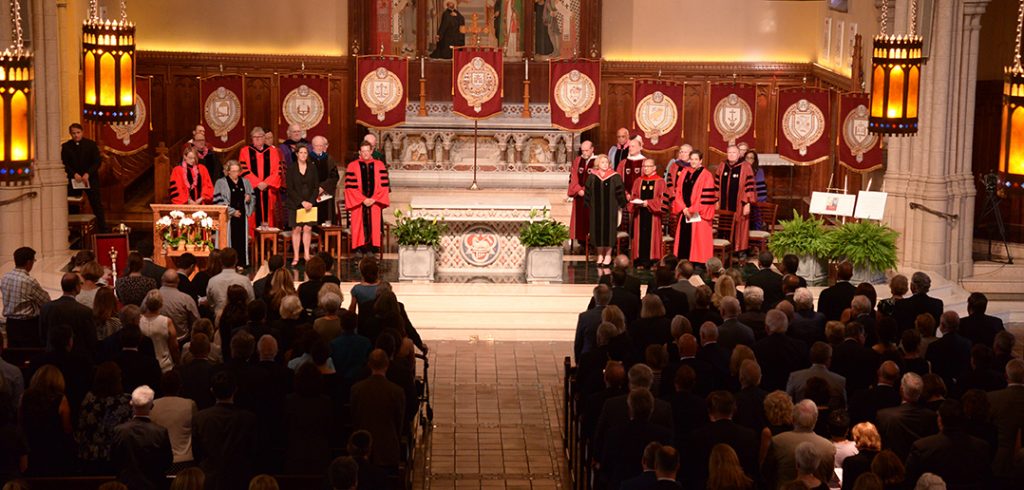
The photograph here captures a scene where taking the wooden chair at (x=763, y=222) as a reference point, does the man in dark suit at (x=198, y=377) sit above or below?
below

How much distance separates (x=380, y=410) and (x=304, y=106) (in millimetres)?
11837

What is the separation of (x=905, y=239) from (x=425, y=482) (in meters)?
9.47

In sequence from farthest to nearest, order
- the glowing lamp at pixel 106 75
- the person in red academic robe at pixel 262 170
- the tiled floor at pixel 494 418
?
the person in red academic robe at pixel 262 170, the glowing lamp at pixel 106 75, the tiled floor at pixel 494 418

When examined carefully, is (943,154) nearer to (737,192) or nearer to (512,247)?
(737,192)

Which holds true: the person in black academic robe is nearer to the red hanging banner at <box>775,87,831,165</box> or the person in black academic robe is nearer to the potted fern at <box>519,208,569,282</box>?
the potted fern at <box>519,208,569,282</box>

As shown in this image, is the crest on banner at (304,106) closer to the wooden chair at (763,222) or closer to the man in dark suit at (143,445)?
the wooden chair at (763,222)

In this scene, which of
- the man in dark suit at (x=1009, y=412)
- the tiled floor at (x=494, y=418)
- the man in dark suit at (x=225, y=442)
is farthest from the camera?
the tiled floor at (x=494, y=418)

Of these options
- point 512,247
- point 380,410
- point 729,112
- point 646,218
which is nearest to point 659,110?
point 729,112

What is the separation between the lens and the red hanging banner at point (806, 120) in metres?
19.8

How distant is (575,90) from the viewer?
827 inches

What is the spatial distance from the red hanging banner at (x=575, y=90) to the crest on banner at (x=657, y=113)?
75 centimetres

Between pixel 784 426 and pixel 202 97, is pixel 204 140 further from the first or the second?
pixel 784 426

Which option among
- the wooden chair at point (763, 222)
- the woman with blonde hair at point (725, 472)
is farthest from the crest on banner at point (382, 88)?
the woman with blonde hair at point (725, 472)

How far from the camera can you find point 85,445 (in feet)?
30.1
